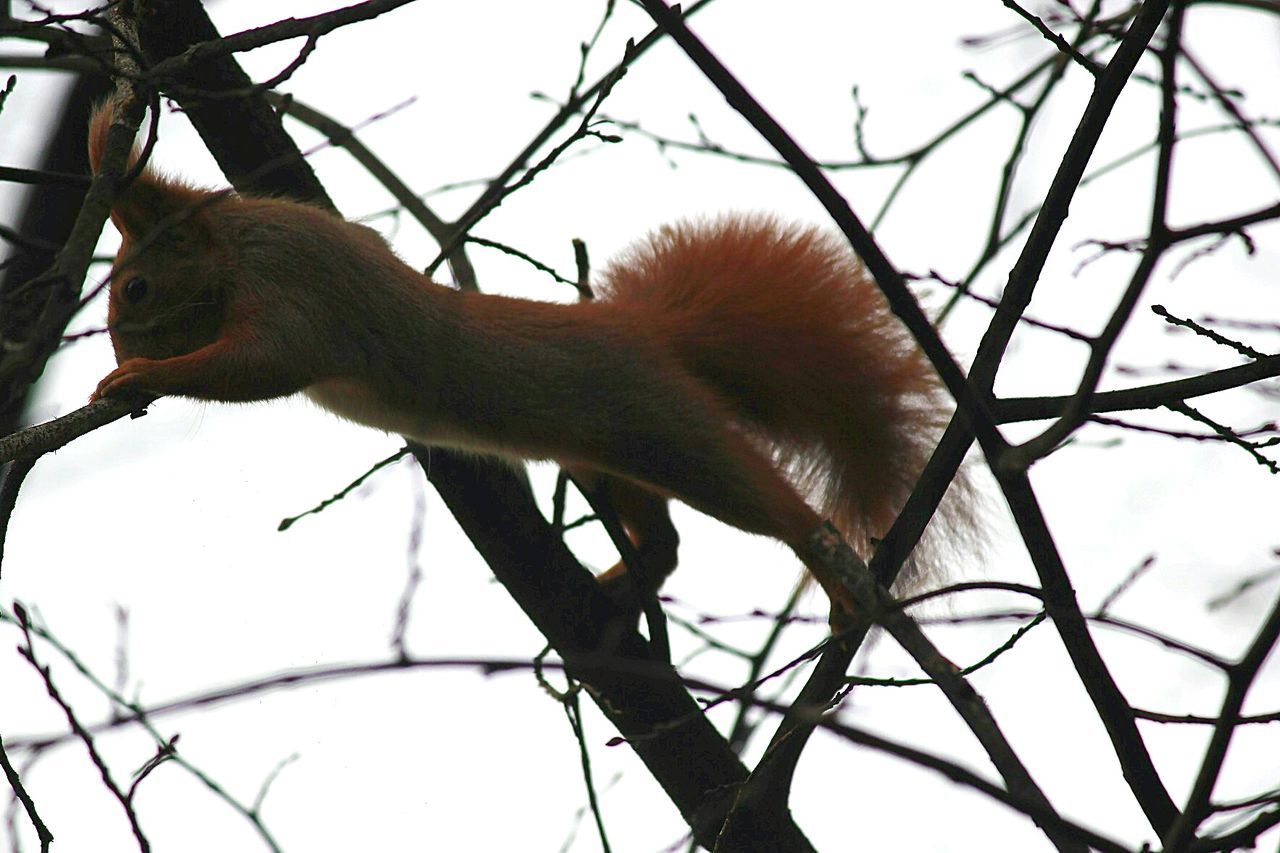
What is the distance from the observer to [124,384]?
7.67 feet

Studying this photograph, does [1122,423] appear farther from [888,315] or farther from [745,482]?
[888,315]

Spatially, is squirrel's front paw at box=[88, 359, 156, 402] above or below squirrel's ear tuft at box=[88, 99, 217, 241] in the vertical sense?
below

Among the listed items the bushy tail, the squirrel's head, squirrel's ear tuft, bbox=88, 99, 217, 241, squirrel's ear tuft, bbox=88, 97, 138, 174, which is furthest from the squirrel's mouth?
the bushy tail

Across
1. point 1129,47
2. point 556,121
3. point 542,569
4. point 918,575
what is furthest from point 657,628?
point 1129,47

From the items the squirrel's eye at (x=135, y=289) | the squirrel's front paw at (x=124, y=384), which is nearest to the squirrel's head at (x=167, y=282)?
the squirrel's eye at (x=135, y=289)

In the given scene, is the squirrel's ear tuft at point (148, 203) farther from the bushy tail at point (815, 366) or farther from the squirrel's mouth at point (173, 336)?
the bushy tail at point (815, 366)

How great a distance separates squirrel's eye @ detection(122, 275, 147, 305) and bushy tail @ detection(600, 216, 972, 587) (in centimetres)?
123

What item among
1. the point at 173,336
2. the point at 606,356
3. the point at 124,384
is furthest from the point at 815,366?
the point at 124,384

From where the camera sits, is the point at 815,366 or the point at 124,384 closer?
the point at 124,384

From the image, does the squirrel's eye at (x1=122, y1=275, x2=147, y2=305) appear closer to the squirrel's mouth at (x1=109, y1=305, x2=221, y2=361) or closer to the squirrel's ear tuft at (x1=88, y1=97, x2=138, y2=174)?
the squirrel's mouth at (x1=109, y1=305, x2=221, y2=361)

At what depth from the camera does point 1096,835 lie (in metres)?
1.36

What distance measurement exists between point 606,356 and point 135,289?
1.09 m

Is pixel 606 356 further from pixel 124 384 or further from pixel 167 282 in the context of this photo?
pixel 124 384

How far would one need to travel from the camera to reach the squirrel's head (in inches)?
110
